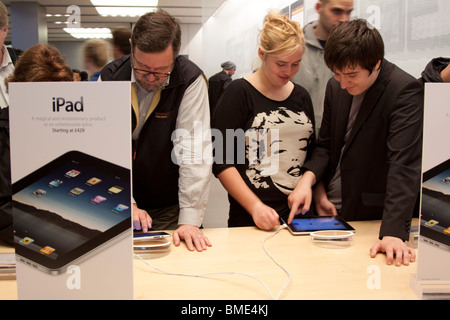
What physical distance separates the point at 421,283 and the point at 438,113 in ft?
1.26

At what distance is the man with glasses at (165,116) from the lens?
1.41 m

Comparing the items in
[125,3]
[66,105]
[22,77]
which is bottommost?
[66,105]

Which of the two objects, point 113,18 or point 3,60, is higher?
point 113,18

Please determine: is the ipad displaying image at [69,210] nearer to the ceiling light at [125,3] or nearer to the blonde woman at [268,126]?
the blonde woman at [268,126]

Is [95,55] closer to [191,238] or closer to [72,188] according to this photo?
[191,238]

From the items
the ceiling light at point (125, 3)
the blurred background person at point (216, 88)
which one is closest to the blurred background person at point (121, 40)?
the blurred background person at point (216, 88)

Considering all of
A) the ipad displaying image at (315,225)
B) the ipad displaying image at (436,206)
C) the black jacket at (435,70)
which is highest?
the black jacket at (435,70)

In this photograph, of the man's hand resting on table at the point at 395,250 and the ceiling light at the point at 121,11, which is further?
the ceiling light at the point at 121,11

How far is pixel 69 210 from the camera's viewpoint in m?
0.81

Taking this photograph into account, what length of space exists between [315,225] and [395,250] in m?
0.30

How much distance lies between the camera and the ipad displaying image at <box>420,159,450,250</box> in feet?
3.03

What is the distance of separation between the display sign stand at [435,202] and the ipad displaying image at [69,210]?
655 millimetres

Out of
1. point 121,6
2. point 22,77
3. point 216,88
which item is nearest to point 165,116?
point 22,77

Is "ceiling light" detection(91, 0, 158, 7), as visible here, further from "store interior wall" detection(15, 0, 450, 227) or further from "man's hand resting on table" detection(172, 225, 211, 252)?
"man's hand resting on table" detection(172, 225, 211, 252)
